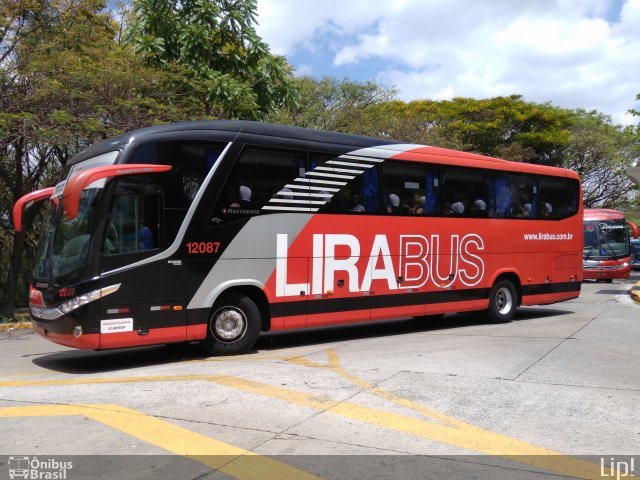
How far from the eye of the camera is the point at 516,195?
1372 cm

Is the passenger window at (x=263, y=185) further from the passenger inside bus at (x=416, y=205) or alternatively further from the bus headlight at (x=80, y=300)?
the passenger inside bus at (x=416, y=205)

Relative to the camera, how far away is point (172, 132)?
348 inches

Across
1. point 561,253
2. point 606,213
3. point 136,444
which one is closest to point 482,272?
point 561,253

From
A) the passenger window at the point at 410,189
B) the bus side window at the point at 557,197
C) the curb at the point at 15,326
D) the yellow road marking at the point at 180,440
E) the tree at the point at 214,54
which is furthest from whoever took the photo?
the tree at the point at 214,54

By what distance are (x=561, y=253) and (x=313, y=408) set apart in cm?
1035

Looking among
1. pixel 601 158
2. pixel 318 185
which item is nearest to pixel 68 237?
pixel 318 185

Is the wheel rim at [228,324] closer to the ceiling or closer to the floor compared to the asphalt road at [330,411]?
closer to the ceiling

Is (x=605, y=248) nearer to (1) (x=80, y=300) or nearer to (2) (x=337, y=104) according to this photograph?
(2) (x=337, y=104)

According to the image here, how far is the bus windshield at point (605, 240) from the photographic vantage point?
27406 mm

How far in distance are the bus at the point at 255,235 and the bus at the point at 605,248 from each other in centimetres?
1591

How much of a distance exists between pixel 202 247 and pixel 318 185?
91.9 inches

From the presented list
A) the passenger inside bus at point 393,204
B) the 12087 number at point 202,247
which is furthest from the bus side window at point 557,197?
the 12087 number at point 202,247

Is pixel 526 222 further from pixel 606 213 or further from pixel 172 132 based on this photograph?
pixel 606 213

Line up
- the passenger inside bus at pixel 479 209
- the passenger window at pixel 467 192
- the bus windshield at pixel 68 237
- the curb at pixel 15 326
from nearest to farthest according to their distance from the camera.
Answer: the bus windshield at pixel 68 237 < the passenger window at pixel 467 192 < the passenger inside bus at pixel 479 209 < the curb at pixel 15 326
